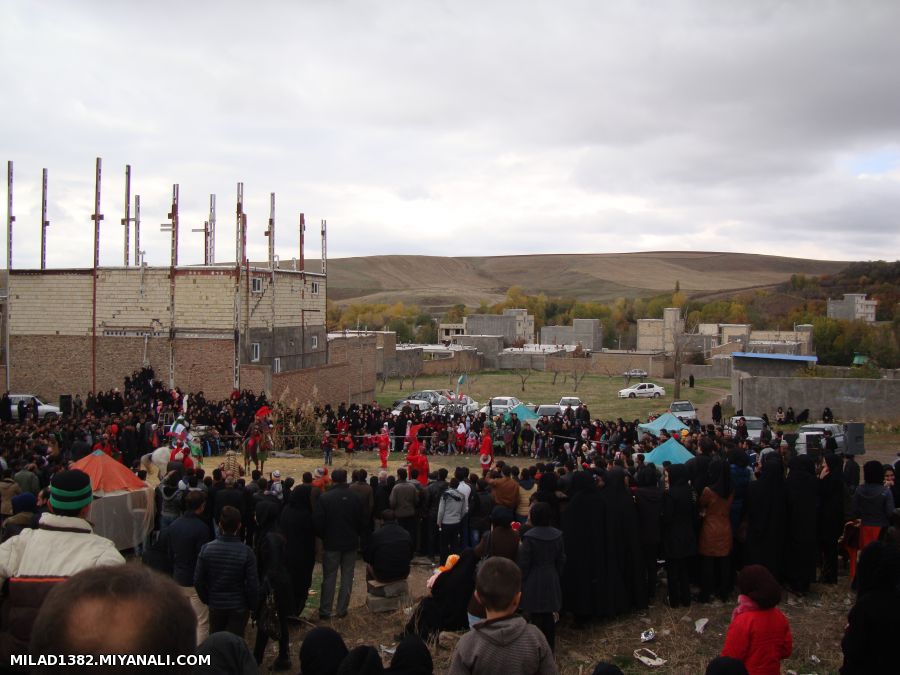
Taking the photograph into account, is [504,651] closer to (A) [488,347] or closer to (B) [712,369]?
(B) [712,369]

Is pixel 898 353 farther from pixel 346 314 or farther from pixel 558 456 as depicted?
pixel 346 314

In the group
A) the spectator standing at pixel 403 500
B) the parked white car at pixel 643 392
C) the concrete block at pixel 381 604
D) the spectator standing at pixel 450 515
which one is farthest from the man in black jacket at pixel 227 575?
the parked white car at pixel 643 392

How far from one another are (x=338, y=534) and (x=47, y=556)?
4948 millimetres

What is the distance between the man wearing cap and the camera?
12.4 ft

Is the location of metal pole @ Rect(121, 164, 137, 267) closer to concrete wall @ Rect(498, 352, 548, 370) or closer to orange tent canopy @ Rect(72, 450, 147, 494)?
orange tent canopy @ Rect(72, 450, 147, 494)

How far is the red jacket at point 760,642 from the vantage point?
5.00 metres

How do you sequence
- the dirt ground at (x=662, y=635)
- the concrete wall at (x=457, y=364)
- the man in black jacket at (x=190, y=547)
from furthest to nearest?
the concrete wall at (x=457, y=364), the dirt ground at (x=662, y=635), the man in black jacket at (x=190, y=547)

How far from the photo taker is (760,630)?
16.4 ft

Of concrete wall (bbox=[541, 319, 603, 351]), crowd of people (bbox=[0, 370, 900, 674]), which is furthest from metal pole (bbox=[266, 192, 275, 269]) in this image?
Result: concrete wall (bbox=[541, 319, 603, 351])

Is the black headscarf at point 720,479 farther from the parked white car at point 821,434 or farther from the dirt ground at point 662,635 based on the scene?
the parked white car at point 821,434

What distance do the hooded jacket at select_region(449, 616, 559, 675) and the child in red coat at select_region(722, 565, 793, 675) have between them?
1.67 metres

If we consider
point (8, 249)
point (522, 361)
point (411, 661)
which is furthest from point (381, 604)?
point (522, 361)

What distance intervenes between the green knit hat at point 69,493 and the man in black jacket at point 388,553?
4.91 m

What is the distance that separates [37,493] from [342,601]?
14.7 ft
